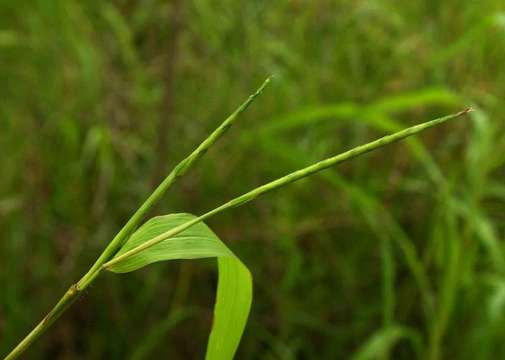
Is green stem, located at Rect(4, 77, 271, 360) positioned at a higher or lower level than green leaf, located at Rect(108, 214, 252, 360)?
higher

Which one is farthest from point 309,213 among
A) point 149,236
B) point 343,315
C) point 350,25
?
point 149,236

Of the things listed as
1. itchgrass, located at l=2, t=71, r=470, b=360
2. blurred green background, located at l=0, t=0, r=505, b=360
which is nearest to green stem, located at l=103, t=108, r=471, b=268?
itchgrass, located at l=2, t=71, r=470, b=360

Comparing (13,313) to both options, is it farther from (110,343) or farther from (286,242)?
(286,242)

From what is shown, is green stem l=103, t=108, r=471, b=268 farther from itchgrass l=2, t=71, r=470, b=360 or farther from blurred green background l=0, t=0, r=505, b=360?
blurred green background l=0, t=0, r=505, b=360

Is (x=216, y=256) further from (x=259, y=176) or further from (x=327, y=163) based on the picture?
(x=259, y=176)

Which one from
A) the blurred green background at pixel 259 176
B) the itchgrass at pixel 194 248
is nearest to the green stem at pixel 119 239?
the itchgrass at pixel 194 248

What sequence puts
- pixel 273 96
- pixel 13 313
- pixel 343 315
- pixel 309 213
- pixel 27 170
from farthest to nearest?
pixel 273 96
pixel 309 213
pixel 343 315
pixel 27 170
pixel 13 313
